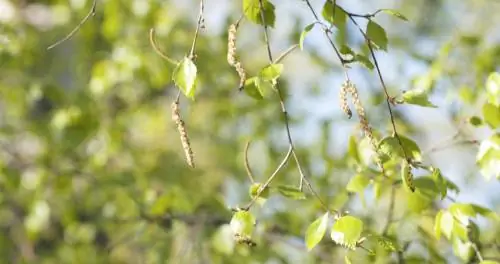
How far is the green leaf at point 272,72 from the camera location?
77 centimetres

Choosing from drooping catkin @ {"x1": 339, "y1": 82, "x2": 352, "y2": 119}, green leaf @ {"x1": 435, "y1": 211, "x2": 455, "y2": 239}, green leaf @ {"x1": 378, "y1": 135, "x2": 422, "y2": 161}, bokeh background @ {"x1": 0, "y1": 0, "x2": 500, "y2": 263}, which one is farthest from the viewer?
bokeh background @ {"x1": 0, "y1": 0, "x2": 500, "y2": 263}

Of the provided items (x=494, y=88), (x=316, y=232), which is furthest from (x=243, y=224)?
(x=494, y=88)

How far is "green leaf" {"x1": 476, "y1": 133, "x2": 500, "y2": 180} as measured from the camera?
3.11 ft

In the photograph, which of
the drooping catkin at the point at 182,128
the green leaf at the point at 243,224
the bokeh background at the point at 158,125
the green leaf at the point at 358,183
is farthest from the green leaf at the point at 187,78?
the bokeh background at the point at 158,125

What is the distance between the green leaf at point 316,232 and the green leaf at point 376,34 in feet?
0.60

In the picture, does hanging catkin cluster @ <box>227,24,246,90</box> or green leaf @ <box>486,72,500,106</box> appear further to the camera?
green leaf @ <box>486,72,500,106</box>

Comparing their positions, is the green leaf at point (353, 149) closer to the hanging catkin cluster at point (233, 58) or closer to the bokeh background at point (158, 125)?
the bokeh background at point (158, 125)

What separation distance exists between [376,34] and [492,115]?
231mm

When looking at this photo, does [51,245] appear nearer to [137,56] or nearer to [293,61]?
[137,56]

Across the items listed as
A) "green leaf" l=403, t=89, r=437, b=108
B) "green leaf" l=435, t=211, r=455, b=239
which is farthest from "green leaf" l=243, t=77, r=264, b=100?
"green leaf" l=435, t=211, r=455, b=239

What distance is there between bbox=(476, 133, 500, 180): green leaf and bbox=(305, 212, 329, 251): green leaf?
259 mm

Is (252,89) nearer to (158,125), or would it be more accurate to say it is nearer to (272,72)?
(272,72)

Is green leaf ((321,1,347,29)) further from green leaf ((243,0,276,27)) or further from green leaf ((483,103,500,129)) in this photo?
green leaf ((483,103,500,129))

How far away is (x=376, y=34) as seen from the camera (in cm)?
83
